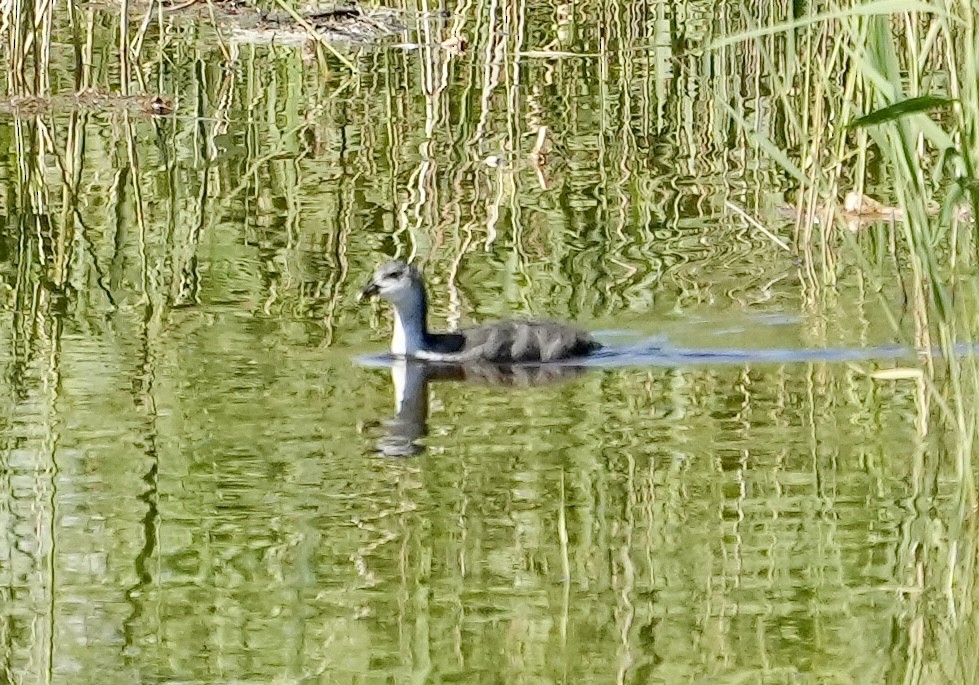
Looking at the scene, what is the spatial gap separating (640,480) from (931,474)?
74 centimetres

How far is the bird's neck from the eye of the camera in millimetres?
7613

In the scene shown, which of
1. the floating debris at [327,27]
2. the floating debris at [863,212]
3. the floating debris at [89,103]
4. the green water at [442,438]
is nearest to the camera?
the green water at [442,438]

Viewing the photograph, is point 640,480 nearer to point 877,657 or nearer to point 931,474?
point 931,474

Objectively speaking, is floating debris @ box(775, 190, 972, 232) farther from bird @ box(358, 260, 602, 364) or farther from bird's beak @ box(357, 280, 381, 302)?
bird's beak @ box(357, 280, 381, 302)

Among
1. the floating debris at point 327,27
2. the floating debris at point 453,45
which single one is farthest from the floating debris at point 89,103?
the floating debris at point 327,27

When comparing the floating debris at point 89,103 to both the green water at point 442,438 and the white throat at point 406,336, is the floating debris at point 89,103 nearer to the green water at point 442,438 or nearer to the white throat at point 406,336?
the green water at point 442,438

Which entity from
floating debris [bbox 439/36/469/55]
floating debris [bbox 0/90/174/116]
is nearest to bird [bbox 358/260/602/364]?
floating debris [bbox 0/90/174/116]

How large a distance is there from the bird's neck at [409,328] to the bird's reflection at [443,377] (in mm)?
52

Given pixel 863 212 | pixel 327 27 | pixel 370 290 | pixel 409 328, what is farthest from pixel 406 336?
pixel 327 27

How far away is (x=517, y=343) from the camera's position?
752cm

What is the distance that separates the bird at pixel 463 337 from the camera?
7465 mm

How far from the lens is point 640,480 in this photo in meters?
5.82

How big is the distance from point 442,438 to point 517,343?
1.18 metres

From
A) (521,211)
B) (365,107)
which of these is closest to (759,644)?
(521,211)
